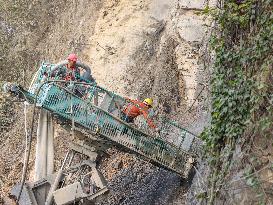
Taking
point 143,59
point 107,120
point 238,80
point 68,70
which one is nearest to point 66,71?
point 68,70

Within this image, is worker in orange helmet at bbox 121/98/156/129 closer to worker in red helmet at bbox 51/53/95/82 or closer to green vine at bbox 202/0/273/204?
worker in red helmet at bbox 51/53/95/82

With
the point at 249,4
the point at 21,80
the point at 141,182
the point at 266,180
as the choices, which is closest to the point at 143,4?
the point at 21,80

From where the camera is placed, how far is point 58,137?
17797 mm

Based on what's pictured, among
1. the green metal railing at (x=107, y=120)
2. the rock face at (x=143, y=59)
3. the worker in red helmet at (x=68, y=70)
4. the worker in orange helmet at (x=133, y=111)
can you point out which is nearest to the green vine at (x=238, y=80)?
the green metal railing at (x=107, y=120)

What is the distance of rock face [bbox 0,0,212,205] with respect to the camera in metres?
16.8

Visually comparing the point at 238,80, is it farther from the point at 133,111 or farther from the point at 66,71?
the point at 66,71

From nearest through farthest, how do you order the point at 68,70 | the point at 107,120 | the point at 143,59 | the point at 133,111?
the point at 107,120 < the point at 68,70 < the point at 133,111 < the point at 143,59

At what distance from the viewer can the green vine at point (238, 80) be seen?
941cm

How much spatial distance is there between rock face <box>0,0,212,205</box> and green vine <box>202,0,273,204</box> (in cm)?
605

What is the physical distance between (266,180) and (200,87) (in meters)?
9.23

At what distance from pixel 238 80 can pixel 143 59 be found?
31.3 ft

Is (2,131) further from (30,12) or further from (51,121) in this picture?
(51,121)

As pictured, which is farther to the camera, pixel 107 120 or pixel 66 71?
pixel 66 71

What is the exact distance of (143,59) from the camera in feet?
63.0
